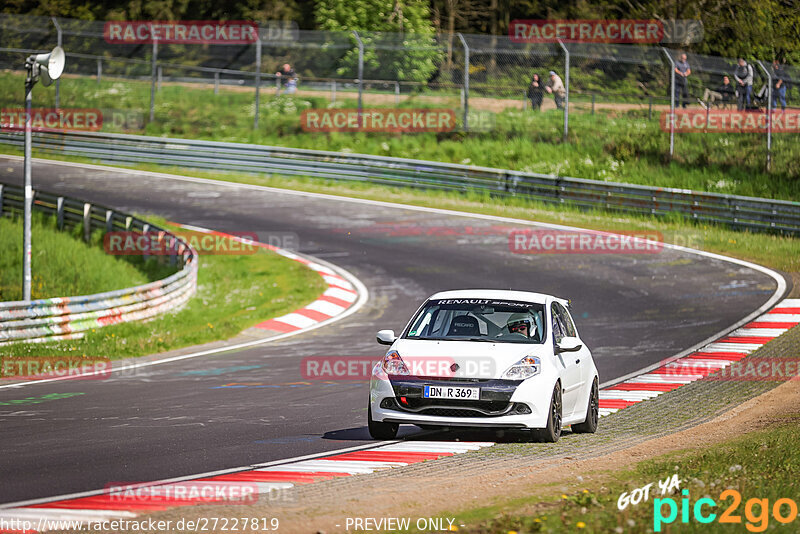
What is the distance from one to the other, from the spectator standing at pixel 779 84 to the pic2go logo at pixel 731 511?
2406 cm

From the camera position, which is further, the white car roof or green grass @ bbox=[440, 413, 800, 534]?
the white car roof

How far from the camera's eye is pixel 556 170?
112 feet

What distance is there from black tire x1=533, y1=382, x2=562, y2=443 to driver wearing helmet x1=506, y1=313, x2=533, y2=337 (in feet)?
2.56

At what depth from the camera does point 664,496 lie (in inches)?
279

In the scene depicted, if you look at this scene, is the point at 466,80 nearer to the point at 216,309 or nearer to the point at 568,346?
the point at 216,309

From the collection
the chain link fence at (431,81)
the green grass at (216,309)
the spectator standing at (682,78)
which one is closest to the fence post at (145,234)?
the green grass at (216,309)

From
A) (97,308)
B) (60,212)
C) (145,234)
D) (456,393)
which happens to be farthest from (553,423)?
(60,212)

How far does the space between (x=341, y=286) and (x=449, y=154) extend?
14688 millimetres

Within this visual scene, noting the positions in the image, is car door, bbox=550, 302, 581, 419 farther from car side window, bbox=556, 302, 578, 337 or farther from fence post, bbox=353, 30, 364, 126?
fence post, bbox=353, 30, 364, 126

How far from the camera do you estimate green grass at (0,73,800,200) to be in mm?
31531

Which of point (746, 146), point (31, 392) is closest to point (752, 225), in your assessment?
point (746, 146)

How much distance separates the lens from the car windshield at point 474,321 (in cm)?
1073

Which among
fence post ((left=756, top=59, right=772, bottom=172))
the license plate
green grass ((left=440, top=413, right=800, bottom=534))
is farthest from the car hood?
fence post ((left=756, top=59, right=772, bottom=172))

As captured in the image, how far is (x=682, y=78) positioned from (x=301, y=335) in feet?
53.9
